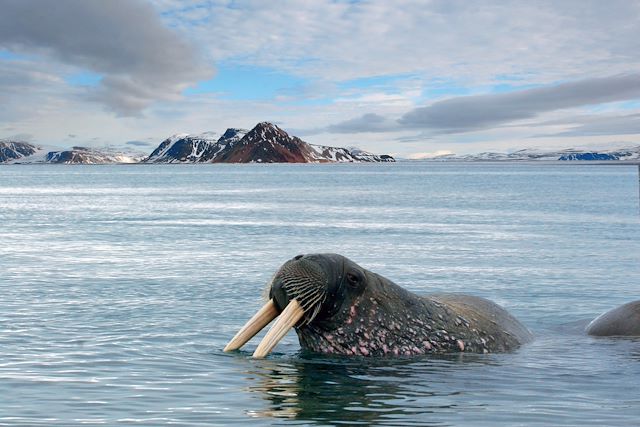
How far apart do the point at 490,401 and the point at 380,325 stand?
7.26 feet

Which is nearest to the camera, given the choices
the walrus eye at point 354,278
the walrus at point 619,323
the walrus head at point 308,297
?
the walrus head at point 308,297

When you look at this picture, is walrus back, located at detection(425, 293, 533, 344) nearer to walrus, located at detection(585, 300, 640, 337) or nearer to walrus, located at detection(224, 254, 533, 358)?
walrus, located at detection(224, 254, 533, 358)

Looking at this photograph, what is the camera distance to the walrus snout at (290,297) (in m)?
11.1

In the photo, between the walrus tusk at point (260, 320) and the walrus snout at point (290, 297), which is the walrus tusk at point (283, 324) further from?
the walrus tusk at point (260, 320)

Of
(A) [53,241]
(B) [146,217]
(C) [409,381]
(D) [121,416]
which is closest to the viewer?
(D) [121,416]

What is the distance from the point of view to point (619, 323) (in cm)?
1420

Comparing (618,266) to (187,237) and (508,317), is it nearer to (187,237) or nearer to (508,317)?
(508,317)

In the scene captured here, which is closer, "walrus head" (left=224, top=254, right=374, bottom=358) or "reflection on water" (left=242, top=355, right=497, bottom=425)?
"reflection on water" (left=242, top=355, right=497, bottom=425)

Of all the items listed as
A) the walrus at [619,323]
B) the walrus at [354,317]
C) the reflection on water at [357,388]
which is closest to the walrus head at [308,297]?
the walrus at [354,317]

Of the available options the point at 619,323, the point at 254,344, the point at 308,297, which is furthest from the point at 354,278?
the point at 619,323

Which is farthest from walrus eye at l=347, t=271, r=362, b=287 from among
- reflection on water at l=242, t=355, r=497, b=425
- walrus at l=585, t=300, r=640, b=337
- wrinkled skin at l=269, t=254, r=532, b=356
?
walrus at l=585, t=300, r=640, b=337

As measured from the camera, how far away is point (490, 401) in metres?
10.2

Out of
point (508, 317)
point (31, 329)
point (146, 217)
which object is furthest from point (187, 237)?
point (508, 317)

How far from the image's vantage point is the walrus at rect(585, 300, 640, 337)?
14023 millimetres
